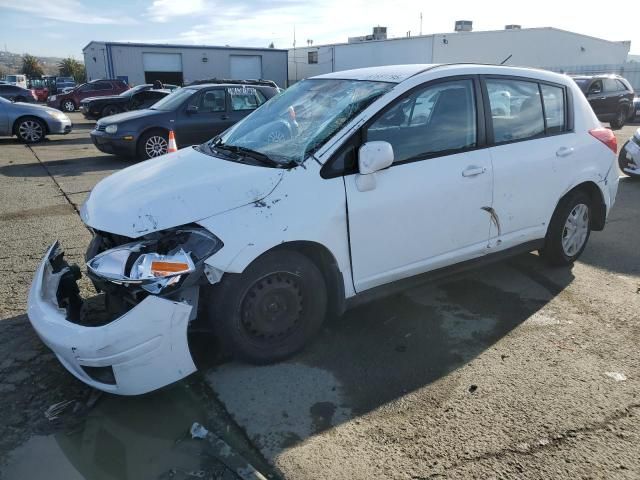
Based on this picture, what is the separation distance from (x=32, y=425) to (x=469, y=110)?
3.47m

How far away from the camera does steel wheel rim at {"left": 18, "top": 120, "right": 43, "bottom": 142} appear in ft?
43.4

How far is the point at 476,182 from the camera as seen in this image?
12.3 feet

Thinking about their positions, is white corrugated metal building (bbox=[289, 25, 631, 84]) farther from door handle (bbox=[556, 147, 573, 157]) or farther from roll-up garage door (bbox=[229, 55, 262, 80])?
door handle (bbox=[556, 147, 573, 157])

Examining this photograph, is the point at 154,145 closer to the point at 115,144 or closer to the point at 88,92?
the point at 115,144

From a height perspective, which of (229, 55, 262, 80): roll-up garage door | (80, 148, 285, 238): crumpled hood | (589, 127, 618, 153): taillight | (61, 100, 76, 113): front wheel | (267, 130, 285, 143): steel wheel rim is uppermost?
(229, 55, 262, 80): roll-up garage door

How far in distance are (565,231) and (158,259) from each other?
11.9 ft

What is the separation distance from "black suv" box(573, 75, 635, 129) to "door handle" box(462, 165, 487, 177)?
15.7 meters

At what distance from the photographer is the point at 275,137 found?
366 centimetres

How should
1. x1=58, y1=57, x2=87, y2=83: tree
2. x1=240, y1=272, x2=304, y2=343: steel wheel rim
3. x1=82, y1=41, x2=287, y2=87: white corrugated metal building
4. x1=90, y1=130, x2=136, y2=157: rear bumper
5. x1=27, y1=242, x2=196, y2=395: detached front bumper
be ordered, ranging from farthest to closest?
x1=58, y1=57, x2=87, y2=83: tree
x1=82, y1=41, x2=287, y2=87: white corrugated metal building
x1=90, y1=130, x2=136, y2=157: rear bumper
x1=240, y1=272, x2=304, y2=343: steel wheel rim
x1=27, y1=242, x2=196, y2=395: detached front bumper

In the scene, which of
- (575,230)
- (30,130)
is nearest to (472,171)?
(575,230)

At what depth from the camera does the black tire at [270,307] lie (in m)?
2.95

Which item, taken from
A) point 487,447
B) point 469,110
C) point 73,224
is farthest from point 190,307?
point 73,224

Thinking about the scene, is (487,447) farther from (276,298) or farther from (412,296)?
(412,296)

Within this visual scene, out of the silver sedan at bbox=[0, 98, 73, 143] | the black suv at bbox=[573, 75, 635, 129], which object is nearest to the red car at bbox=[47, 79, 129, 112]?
the silver sedan at bbox=[0, 98, 73, 143]
